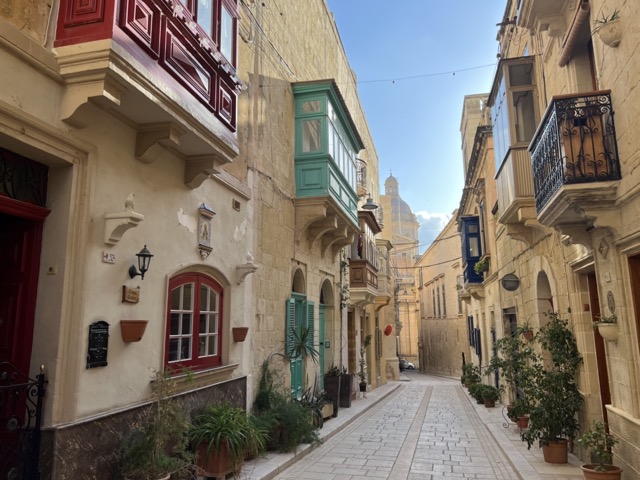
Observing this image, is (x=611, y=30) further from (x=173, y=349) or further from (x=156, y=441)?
(x=156, y=441)

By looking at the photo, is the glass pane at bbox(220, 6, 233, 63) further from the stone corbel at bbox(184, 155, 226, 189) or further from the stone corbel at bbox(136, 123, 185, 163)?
the stone corbel at bbox(136, 123, 185, 163)

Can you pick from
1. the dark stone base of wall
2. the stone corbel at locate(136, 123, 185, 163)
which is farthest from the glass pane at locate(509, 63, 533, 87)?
the dark stone base of wall

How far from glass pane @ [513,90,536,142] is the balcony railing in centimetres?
276

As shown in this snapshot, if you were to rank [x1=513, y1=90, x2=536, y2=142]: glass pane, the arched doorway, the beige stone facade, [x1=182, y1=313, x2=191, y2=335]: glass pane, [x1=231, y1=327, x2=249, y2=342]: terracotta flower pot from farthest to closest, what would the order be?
the beige stone facade, the arched doorway, [x1=513, y1=90, x2=536, y2=142]: glass pane, [x1=231, y1=327, x2=249, y2=342]: terracotta flower pot, [x1=182, y1=313, x2=191, y2=335]: glass pane

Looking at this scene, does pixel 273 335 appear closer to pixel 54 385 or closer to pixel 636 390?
pixel 54 385

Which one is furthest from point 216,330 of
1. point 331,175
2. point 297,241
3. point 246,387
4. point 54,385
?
point 331,175

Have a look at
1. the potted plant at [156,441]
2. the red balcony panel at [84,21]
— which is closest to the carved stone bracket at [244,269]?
the potted plant at [156,441]

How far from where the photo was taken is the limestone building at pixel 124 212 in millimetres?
3928

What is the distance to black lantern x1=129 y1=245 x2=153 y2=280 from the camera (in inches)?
191

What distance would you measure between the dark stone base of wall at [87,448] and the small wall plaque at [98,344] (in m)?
0.52

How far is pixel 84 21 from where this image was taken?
3.99 meters

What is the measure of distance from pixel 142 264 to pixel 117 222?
619 mm

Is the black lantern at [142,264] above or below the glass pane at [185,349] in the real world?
above

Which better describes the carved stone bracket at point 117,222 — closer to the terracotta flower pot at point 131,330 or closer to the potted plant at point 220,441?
the terracotta flower pot at point 131,330
